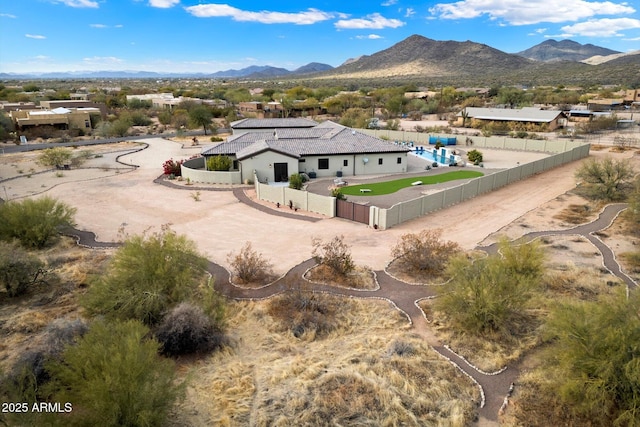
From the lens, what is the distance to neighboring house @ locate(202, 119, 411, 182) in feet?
121

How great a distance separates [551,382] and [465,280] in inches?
162

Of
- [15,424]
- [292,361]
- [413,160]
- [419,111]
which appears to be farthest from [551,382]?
[419,111]

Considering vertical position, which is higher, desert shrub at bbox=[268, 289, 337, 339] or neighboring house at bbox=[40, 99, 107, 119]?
neighboring house at bbox=[40, 99, 107, 119]

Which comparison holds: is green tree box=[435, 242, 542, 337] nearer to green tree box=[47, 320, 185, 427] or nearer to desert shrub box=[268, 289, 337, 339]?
desert shrub box=[268, 289, 337, 339]

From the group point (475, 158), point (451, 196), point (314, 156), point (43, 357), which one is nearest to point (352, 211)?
point (451, 196)

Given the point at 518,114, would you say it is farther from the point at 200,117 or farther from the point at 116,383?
the point at 116,383

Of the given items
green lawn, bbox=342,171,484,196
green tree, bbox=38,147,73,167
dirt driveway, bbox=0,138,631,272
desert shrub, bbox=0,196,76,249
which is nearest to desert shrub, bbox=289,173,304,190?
green lawn, bbox=342,171,484,196

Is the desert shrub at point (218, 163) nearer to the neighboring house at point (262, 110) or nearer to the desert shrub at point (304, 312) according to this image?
the desert shrub at point (304, 312)

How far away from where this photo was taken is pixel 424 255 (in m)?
19.0

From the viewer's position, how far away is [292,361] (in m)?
12.3

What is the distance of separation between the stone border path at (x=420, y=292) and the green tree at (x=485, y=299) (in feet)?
3.65

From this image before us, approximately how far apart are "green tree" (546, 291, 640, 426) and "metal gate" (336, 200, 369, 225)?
50.4 feet

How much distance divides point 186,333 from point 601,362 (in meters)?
10.6

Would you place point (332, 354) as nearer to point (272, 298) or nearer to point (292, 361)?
point (292, 361)
